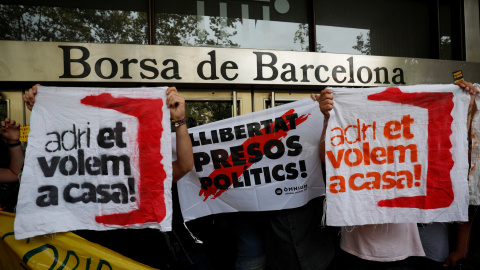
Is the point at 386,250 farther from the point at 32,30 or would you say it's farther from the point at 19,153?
the point at 32,30

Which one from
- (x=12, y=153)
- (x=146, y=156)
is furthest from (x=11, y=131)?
(x=146, y=156)

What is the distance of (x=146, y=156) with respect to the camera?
1.98 meters

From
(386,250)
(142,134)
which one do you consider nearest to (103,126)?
(142,134)

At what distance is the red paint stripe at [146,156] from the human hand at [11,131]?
664 millimetres

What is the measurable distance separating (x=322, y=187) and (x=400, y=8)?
3.94m

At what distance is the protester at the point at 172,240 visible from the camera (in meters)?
2.02

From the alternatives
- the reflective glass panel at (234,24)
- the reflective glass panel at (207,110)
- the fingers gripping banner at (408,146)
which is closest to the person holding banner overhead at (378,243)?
the fingers gripping banner at (408,146)

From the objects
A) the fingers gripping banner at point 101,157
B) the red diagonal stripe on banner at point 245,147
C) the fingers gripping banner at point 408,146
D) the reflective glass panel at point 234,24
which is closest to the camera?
the fingers gripping banner at point 101,157

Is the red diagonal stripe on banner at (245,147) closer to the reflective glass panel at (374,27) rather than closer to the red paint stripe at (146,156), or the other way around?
the red paint stripe at (146,156)

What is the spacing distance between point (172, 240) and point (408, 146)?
168cm

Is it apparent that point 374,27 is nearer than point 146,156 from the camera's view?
No

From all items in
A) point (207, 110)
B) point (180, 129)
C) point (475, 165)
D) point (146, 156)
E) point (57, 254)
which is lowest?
point (57, 254)

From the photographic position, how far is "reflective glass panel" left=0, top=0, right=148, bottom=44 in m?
3.65

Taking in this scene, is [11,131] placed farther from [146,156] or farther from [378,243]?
[378,243]
